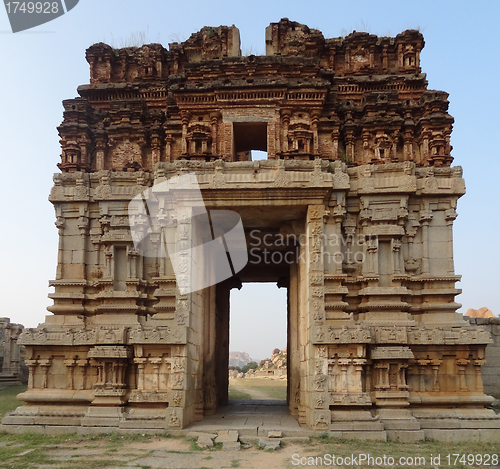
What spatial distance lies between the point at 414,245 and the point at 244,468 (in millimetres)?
6951

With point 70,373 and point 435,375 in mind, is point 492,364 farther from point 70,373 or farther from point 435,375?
point 70,373

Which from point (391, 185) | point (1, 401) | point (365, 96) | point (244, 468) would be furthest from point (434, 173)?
point (1, 401)

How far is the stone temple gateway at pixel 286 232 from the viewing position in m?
10.7

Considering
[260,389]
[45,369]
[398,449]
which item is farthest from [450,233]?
[260,389]

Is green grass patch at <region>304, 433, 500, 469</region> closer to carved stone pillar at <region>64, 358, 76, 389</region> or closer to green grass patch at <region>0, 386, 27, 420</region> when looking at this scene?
carved stone pillar at <region>64, 358, 76, 389</region>

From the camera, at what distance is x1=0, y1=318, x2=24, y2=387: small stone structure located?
22.2 meters

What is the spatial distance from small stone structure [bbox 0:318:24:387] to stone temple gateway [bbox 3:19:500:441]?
12256mm

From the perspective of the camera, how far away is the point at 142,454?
29.2 ft

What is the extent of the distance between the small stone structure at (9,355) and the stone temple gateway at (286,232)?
12.3 m

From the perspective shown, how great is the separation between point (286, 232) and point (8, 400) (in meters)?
11.6

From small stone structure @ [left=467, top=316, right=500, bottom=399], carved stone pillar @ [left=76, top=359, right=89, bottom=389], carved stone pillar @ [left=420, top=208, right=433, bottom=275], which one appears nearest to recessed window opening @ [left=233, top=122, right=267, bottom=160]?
carved stone pillar @ [left=420, top=208, right=433, bottom=275]

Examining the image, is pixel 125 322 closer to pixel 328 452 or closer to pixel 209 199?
pixel 209 199

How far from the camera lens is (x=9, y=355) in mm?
22438

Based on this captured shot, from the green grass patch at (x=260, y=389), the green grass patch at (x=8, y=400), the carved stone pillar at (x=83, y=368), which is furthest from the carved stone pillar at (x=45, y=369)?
the green grass patch at (x=260, y=389)
